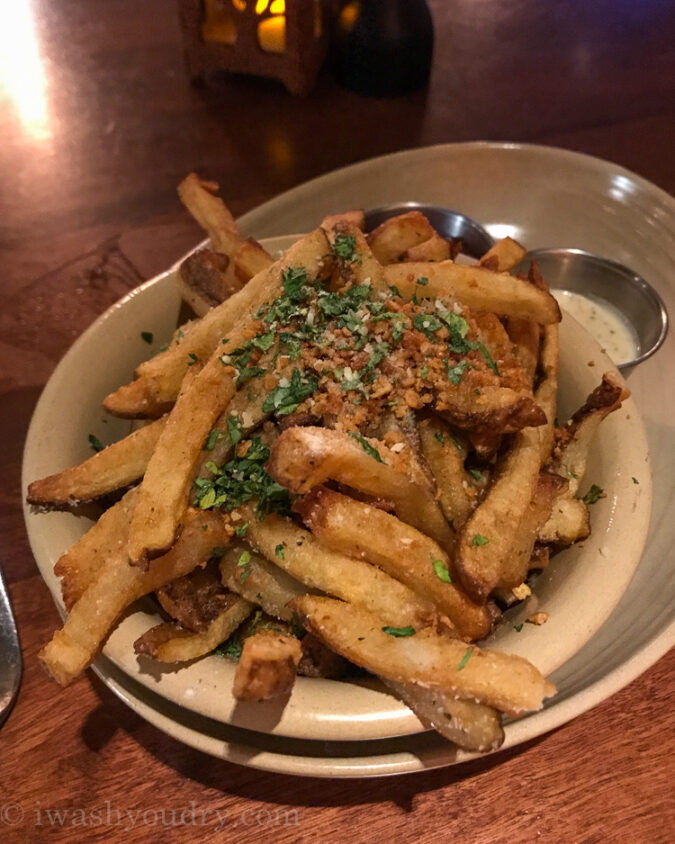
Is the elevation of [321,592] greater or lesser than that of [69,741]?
greater

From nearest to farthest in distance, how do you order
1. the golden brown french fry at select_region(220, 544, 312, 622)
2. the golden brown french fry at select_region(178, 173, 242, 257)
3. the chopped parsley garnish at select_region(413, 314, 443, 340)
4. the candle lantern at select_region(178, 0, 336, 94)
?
the golden brown french fry at select_region(220, 544, 312, 622) < the chopped parsley garnish at select_region(413, 314, 443, 340) < the golden brown french fry at select_region(178, 173, 242, 257) < the candle lantern at select_region(178, 0, 336, 94)

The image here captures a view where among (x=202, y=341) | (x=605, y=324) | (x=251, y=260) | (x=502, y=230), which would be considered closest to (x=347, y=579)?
(x=202, y=341)

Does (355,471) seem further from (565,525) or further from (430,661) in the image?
(565,525)

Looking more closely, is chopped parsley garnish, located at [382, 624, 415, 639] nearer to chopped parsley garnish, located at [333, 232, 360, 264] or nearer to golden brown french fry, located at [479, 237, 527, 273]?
chopped parsley garnish, located at [333, 232, 360, 264]

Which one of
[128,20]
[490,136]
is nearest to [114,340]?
[490,136]

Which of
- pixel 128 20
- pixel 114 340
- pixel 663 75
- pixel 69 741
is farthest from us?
pixel 128 20

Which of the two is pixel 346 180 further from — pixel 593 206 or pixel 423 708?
pixel 423 708

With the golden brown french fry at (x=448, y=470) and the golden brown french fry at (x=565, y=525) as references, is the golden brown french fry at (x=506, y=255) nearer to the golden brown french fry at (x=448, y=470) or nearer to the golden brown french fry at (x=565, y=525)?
the golden brown french fry at (x=448, y=470)

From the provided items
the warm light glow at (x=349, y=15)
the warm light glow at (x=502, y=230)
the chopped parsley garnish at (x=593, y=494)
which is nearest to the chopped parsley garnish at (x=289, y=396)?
the chopped parsley garnish at (x=593, y=494)

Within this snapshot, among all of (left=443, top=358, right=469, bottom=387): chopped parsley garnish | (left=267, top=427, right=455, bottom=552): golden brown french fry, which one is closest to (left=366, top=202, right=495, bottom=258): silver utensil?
(left=443, top=358, right=469, bottom=387): chopped parsley garnish
